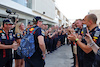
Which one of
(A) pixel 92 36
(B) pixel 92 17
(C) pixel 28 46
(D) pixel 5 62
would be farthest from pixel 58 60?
(B) pixel 92 17

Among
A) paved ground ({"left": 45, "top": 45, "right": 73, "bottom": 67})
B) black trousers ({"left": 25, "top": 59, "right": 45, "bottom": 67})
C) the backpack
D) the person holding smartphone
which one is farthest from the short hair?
paved ground ({"left": 45, "top": 45, "right": 73, "bottom": 67})

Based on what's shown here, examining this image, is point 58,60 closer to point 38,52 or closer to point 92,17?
point 38,52

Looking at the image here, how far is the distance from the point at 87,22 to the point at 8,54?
89.3 inches

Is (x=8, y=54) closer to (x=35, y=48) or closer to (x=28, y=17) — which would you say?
(x=35, y=48)

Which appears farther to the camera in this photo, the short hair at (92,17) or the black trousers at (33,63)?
the black trousers at (33,63)

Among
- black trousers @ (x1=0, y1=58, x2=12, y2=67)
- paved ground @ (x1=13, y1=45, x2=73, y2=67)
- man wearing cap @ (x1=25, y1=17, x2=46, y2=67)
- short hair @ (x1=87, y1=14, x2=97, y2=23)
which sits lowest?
paved ground @ (x1=13, y1=45, x2=73, y2=67)

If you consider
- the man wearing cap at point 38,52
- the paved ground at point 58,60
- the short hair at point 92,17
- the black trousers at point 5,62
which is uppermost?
the short hair at point 92,17

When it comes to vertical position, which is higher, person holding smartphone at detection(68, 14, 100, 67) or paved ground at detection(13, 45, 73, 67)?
person holding smartphone at detection(68, 14, 100, 67)

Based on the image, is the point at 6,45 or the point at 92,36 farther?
the point at 6,45

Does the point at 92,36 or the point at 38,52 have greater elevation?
the point at 92,36

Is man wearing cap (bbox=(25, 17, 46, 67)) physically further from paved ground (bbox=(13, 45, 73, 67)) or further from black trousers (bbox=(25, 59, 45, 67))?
paved ground (bbox=(13, 45, 73, 67))

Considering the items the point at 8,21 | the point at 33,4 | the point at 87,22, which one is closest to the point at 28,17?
the point at 33,4

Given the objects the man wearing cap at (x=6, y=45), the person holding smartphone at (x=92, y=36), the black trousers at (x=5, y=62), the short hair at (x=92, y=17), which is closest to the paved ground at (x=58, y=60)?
the black trousers at (x=5, y=62)

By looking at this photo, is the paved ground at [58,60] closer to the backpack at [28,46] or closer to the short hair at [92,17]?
the backpack at [28,46]
